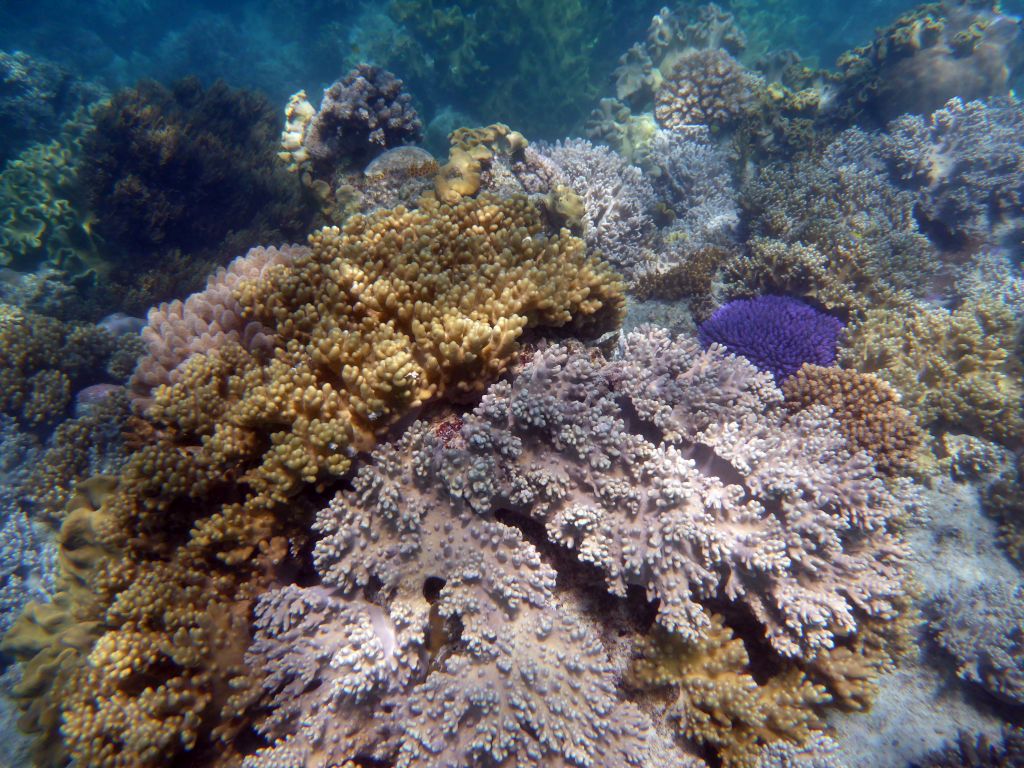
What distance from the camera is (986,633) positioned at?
161 inches

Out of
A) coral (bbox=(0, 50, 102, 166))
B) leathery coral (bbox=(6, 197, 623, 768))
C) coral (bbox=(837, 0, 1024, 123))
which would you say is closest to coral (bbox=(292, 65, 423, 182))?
leathery coral (bbox=(6, 197, 623, 768))

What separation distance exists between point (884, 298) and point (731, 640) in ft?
19.2

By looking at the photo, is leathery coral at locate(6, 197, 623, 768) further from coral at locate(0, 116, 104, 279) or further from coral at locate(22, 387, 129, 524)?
coral at locate(0, 116, 104, 279)

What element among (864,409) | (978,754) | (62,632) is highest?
(864,409)

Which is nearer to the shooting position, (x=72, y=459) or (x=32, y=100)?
(x=72, y=459)

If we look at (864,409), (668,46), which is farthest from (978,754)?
(668,46)

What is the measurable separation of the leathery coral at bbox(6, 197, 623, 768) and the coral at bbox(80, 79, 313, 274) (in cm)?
670

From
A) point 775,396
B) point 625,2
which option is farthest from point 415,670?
point 625,2

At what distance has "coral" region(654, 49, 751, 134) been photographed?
11.7 meters

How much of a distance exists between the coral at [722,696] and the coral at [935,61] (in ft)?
42.8

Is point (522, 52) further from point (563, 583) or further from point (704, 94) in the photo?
point (563, 583)

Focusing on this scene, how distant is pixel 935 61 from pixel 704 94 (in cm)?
483

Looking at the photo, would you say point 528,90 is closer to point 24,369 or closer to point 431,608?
point 24,369

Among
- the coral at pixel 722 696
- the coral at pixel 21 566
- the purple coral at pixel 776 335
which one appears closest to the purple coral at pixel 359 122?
the purple coral at pixel 776 335
